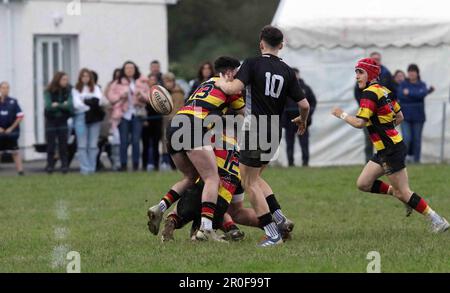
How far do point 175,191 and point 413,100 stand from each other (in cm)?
969

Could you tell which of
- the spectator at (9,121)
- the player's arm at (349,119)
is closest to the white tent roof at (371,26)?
the spectator at (9,121)

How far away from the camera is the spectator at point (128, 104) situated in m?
18.7

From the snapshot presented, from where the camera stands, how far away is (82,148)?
60.4 ft

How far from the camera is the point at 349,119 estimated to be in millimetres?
9773

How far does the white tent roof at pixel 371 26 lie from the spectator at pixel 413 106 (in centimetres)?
93

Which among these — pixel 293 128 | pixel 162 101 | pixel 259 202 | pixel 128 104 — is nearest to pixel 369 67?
pixel 259 202

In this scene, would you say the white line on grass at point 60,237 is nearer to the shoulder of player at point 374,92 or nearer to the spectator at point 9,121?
the shoulder of player at point 374,92

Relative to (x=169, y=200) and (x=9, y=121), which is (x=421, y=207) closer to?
(x=169, y=200)

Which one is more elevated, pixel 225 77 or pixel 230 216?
pixel 225 77

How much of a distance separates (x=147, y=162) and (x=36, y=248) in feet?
31.4

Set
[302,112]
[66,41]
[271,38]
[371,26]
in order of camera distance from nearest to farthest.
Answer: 1. [271,38]
2. [302,112]
3. [371,26]
4. [66,41]
